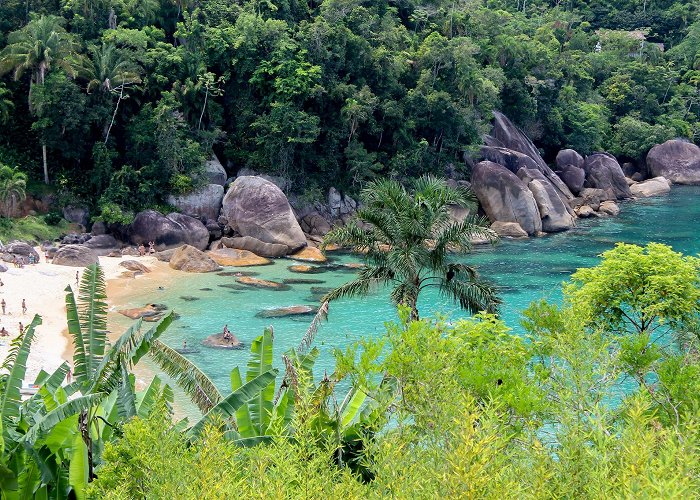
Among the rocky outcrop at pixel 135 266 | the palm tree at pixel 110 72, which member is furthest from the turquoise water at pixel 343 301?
the palm tree at pixel 110 72

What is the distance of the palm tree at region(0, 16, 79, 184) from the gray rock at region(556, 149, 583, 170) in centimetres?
3406

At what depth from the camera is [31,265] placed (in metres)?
30.2

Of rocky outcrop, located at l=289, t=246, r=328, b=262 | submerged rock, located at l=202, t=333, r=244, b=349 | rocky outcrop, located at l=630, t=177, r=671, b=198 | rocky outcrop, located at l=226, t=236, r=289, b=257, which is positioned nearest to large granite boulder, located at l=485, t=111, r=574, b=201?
rocky outcrop, located at l=630, t=177, r=671, b=198

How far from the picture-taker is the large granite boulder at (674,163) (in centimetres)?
5962

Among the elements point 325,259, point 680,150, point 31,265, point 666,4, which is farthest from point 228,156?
point 666,4

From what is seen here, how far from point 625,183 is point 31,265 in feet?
139

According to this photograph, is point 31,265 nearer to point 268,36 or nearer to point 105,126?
point 105,126

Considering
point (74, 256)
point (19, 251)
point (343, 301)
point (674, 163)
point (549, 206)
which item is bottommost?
point (343, 301)

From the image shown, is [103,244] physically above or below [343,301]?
above

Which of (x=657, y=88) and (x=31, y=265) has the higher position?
(x=657, y=88)

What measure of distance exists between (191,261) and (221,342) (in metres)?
9.61

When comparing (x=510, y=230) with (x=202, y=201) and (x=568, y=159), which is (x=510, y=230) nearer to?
(x=568, y=159)

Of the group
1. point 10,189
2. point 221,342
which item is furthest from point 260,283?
point 10,189

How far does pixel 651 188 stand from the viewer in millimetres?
56250
